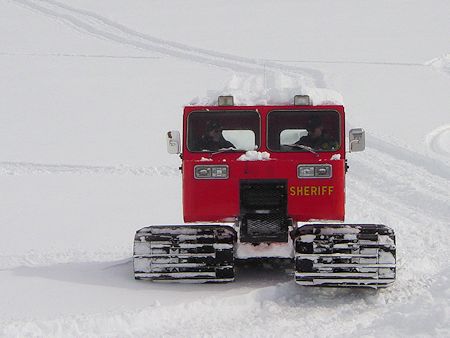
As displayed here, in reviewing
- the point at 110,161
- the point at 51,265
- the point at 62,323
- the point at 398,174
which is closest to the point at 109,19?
the point at 110,161

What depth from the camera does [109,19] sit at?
36.9m

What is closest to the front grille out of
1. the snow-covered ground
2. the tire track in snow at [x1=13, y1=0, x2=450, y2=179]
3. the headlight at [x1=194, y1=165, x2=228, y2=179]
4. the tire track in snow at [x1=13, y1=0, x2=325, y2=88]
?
the headlight at [x1=194, y1=165, x2=228, y2=179]

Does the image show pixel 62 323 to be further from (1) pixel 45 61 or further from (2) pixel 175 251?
(1) pixel 45 61

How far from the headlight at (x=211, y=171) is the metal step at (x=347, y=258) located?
1189 millimetres

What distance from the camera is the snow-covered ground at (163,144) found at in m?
7.57

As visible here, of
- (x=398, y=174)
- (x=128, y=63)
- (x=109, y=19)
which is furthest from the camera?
(x=109, y=19)

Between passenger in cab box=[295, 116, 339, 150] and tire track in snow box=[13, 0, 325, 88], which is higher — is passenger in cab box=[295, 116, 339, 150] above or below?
below

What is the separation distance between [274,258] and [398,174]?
6124 mm

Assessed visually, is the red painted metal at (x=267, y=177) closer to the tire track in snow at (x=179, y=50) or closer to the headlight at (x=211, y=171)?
the headlight at (x=211, y=171)

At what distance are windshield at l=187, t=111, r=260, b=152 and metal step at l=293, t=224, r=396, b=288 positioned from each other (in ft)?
4.54

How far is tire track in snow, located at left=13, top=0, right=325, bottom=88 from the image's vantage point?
26736 millimetres

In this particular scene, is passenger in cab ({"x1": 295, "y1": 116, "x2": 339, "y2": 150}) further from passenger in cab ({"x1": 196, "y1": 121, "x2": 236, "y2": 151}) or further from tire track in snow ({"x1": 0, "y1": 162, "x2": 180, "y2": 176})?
tire track in snow ({"x1": 0, "y1": 162, "x2": 180, "y2": 176})

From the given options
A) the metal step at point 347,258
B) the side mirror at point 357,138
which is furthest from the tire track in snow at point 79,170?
the metal step at point 347,258

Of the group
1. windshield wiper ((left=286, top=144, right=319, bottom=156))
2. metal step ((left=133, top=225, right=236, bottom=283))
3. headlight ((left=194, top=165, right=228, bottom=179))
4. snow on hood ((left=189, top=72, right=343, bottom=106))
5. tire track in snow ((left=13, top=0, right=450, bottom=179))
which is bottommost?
metal step ((left=133, top=225, right=236, bottom=283))
